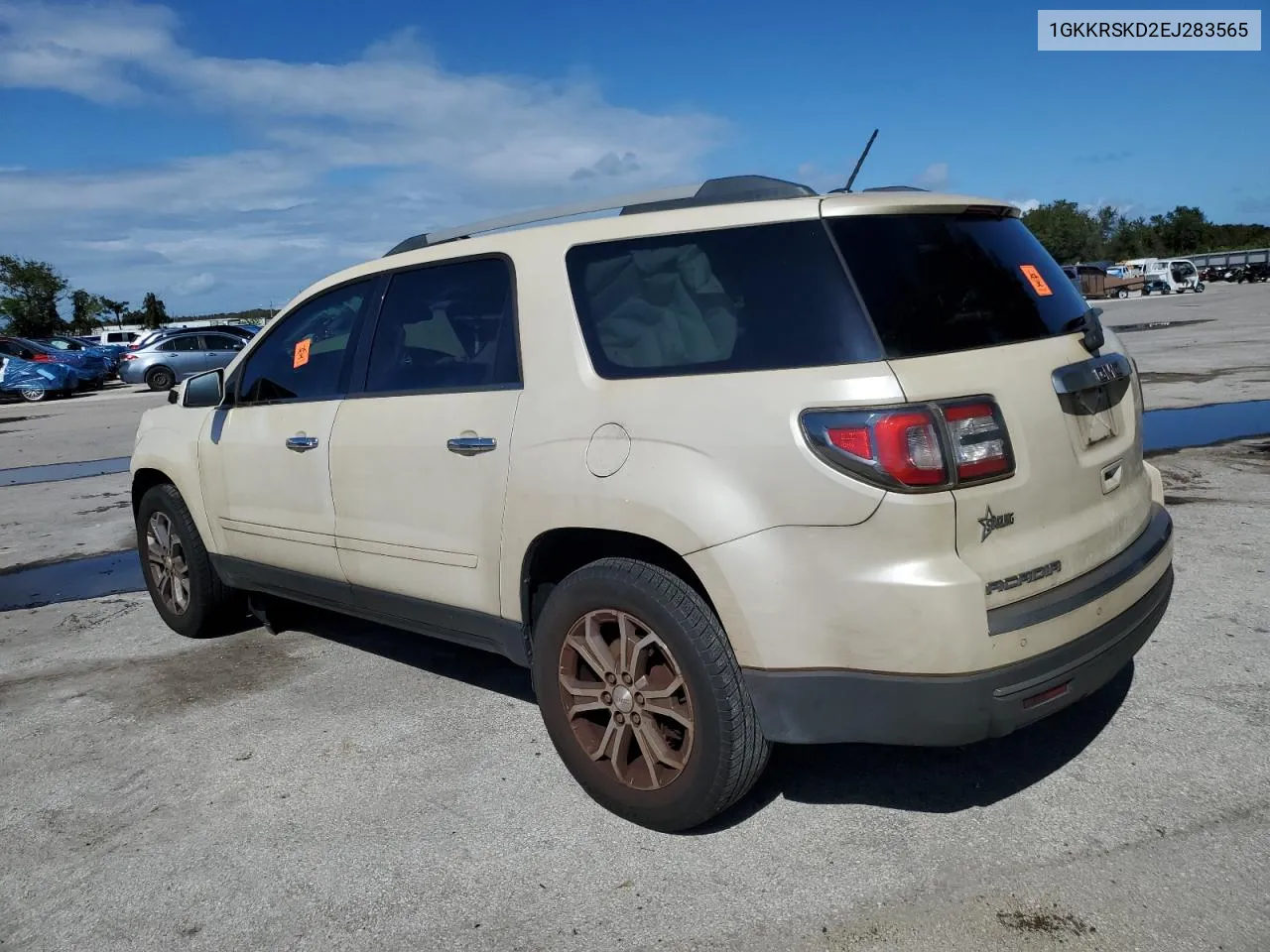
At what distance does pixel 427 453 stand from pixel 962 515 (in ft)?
6.43

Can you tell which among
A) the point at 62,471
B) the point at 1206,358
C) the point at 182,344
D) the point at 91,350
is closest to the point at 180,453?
the point at 62,471

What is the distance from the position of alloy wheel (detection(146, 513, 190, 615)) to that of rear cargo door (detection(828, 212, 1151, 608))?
158 inches

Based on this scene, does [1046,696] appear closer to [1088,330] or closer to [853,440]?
[853,440]

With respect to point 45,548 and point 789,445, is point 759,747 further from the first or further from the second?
point 45,548

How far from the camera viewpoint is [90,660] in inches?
210

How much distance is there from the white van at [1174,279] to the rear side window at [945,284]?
53937mm

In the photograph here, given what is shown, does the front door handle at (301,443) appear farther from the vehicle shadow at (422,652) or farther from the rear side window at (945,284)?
the rear side window at (945,284)

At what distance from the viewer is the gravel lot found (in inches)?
110

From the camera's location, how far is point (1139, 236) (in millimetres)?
107188

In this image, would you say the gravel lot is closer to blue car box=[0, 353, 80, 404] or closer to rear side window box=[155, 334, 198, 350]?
blue car box=[0, 353, 80, 404]

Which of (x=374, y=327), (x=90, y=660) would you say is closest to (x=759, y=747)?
(x=374, y=327)

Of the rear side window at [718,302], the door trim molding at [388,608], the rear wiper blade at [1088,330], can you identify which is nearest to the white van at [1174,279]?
the rear wiper blade at [1088,330]

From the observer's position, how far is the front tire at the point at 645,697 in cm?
299

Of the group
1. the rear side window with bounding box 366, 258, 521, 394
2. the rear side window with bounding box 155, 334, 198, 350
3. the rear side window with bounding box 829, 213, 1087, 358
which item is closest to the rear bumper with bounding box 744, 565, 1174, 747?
the rear side window with bounding box 829, 213, 1087, 358
